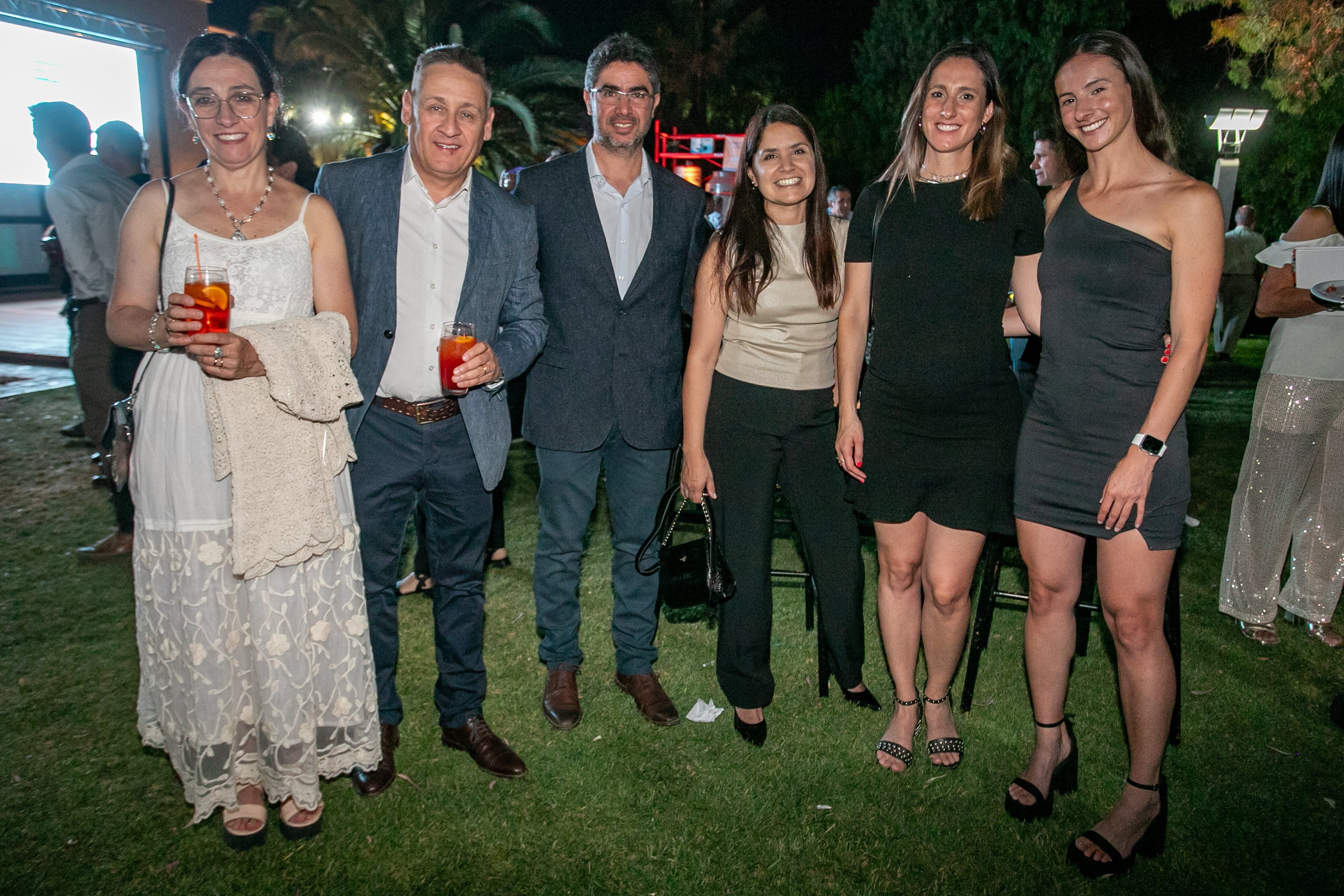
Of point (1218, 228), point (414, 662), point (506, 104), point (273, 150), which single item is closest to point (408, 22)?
point (506, 104)

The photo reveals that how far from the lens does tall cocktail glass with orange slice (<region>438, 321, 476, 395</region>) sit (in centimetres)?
266

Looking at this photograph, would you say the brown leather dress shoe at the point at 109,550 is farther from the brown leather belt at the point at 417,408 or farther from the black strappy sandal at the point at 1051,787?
the black strappy sandal at the point at 1051,787

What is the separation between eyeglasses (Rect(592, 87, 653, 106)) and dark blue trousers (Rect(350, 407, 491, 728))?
1328 mm

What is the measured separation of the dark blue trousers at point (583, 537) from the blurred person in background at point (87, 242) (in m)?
3.13

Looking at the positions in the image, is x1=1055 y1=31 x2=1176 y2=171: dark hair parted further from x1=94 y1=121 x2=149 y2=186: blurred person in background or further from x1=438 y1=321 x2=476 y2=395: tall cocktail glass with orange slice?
x1=94 y1=121 x2=149 y2=186: blurred person in background

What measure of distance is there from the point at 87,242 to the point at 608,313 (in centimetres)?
404

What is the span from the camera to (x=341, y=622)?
9.02ft

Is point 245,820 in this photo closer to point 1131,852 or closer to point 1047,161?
point 1131,852

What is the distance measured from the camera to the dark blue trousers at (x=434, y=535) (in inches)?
115

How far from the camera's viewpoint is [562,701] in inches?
139

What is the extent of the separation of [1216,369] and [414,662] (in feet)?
41.9

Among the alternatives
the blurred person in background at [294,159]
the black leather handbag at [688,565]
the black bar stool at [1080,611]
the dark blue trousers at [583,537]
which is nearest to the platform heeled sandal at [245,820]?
the dark blue trousers at [583,537]

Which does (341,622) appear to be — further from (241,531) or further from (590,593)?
(590,593)

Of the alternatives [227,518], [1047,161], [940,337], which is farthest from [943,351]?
[1047,161]
